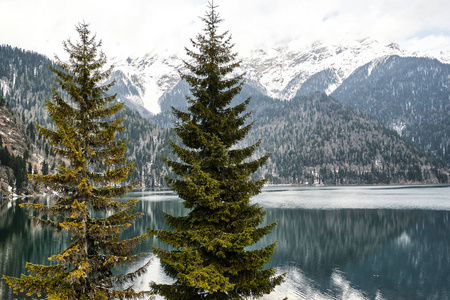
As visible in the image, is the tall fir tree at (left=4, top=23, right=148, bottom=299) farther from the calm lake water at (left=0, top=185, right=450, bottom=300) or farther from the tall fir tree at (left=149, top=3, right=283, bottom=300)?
the tall fir tree at (left=149, top=3, right=283, bottom=300)

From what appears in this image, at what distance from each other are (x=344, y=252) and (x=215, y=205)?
45693 mm

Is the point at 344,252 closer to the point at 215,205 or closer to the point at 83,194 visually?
the point at 215,205

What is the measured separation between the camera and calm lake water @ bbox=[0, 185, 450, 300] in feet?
117

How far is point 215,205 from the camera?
575 inches

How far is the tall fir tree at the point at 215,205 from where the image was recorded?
14.6m

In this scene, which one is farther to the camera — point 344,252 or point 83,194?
point 344,252

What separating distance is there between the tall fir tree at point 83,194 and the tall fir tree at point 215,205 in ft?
7.18

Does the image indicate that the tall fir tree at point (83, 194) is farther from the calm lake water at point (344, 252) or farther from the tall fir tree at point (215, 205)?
the tall fir tree at point (215, 205)

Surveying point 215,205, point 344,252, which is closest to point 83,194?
point 215,205

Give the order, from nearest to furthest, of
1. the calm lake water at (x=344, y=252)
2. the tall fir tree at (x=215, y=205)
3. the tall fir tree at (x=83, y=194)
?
the tall fir tree at (x=83, y=194), the tall fir tree at (x=215, y=205), the calm lake water at (x=344, y=252)

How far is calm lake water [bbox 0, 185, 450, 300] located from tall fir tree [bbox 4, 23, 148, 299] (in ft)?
5.30

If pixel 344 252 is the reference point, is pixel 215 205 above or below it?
above

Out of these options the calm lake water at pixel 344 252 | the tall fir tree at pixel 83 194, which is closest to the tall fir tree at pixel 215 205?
the tall fir tree at pixel 83 194

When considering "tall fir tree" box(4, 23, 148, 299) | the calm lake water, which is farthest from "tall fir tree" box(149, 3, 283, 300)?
the calm lake water
